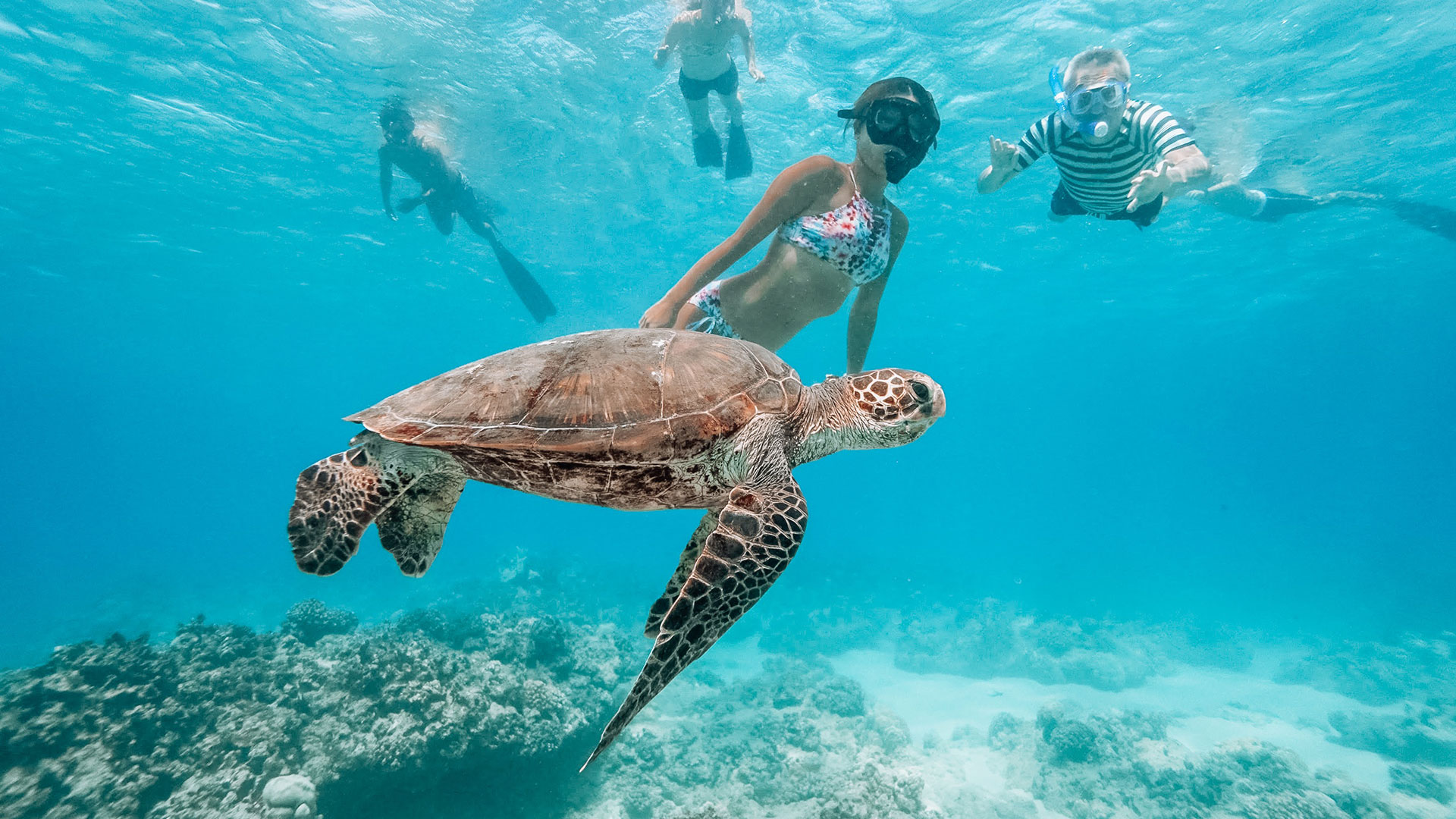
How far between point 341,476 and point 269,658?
31.5 feet

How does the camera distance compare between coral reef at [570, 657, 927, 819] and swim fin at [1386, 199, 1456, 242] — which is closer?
coral reef at [570, 657, 927, 819]

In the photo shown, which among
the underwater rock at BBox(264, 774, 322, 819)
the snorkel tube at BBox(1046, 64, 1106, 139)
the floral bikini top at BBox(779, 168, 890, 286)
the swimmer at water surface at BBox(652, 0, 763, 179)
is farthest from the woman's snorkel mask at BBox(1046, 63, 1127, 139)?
the underwater rock at BBox(264, 774, 322, 819)

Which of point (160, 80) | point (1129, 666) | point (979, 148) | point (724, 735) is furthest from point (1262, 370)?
point (160, 80)

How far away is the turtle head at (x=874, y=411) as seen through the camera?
2656 mm

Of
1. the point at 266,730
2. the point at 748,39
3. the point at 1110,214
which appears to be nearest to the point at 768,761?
the point at 266,730

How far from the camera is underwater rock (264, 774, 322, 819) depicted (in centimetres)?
541

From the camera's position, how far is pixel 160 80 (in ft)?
45.8

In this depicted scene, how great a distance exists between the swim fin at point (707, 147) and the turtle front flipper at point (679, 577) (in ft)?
38.1

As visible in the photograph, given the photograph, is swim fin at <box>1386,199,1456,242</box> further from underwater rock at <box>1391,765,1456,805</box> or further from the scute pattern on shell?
the scute pattern on shell

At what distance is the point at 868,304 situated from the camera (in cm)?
470

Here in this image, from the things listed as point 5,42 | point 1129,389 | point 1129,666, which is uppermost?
point 1129,389

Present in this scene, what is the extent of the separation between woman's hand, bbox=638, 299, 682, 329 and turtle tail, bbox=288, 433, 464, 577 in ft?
5.53

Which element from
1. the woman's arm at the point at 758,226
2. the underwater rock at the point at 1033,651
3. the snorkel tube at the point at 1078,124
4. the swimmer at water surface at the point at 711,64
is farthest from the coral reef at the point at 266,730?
the underwater rock at the point at 1033,651

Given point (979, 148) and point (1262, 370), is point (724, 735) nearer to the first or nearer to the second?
point (979, 148)
